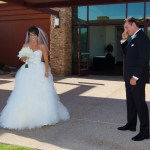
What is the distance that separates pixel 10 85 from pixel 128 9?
20.5ft

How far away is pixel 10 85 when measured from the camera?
11641mm

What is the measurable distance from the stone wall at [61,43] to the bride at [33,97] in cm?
804

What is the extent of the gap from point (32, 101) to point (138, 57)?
7.23ft

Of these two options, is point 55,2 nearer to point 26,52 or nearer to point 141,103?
point 26,52

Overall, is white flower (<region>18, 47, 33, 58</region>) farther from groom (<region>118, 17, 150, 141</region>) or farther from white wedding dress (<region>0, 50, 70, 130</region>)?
groom (<region>118, 17, 150, 141</region>)

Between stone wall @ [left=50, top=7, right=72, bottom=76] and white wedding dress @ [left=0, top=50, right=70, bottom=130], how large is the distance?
8139 millimetres

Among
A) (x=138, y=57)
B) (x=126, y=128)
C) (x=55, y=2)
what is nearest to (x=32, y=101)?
(x=126, y=128)

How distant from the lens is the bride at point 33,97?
605 centimetres

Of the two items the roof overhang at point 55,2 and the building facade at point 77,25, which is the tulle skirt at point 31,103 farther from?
the building facade at point 77,25

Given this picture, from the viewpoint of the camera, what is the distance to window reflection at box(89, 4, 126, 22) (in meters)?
14.5

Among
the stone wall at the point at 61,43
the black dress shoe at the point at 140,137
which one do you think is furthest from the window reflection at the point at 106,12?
the black dress shoe at the point at 140,137

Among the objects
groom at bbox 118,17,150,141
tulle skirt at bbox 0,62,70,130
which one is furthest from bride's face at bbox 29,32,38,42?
groom at bbox 118,17,150,141

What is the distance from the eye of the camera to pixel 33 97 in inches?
243

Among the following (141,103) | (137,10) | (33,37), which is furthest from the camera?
(137,10)
